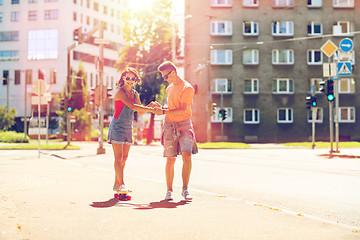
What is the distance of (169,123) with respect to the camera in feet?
25.3

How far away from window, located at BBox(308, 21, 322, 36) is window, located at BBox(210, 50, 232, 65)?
7.68 meters

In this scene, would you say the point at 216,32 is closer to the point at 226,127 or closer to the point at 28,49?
the point at 226,127

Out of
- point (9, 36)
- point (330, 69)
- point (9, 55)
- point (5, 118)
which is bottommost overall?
point (5, 118)

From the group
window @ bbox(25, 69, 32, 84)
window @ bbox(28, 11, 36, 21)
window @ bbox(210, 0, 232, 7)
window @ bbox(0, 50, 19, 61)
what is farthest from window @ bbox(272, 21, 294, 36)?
window @ bbox(0, 50, 19, 61)

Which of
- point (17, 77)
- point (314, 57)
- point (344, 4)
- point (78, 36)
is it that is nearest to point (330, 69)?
point (78, 36)

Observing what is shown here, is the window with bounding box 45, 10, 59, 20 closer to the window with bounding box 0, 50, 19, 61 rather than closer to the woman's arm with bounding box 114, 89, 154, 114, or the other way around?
the window with bounding box 0, 50, 19, 61

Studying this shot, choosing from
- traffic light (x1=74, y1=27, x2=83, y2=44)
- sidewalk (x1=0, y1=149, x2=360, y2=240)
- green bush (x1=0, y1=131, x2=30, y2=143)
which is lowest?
sidewalk (x1=0, y1=149, x2=360, y2=240)

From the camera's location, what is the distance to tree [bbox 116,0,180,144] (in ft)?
160

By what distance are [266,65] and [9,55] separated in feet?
151

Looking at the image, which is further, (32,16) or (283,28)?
(32,16)

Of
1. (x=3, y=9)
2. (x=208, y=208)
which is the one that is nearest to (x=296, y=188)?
(x=208, y=208)

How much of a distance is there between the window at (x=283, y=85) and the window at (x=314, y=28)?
189 inches

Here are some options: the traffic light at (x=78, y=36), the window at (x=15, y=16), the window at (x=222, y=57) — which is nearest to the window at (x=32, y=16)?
the window at (x=15, y=16)

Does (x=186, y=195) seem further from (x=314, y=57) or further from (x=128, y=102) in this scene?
(x=314, y=57)
